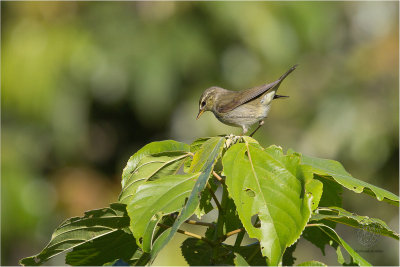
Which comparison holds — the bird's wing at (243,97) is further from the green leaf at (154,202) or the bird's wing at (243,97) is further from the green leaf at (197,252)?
the green leaf at (154,202)

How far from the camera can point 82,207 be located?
33.3 feet

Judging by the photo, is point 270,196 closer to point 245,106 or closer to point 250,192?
point 250,192

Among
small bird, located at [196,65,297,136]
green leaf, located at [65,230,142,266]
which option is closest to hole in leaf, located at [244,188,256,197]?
green leaf, located at [65,230,142,266]

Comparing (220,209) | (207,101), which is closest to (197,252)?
(220,209)

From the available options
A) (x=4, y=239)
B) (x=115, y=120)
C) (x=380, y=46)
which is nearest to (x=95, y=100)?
(x=115, y=120)

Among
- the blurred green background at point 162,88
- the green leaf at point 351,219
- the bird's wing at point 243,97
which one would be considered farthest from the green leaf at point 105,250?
the blurred green background at point 162,88

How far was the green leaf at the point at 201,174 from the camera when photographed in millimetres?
1934

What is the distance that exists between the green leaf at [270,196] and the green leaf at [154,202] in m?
0.17

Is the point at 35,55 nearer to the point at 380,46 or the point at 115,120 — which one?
the point at 115,120

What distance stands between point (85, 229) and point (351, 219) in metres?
1.06

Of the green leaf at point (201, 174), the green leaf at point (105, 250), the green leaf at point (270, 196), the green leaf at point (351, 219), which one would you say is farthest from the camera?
the green leaf at point (105, 250)

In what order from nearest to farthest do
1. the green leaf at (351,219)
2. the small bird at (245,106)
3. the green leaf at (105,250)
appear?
1. the green leaf at (351,219)
2. the green leaf at (105,250)
3. the small bird at (245,106)

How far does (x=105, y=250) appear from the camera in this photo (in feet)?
8.09

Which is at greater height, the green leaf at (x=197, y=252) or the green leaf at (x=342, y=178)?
the green leaf at (x=342, y=178)
